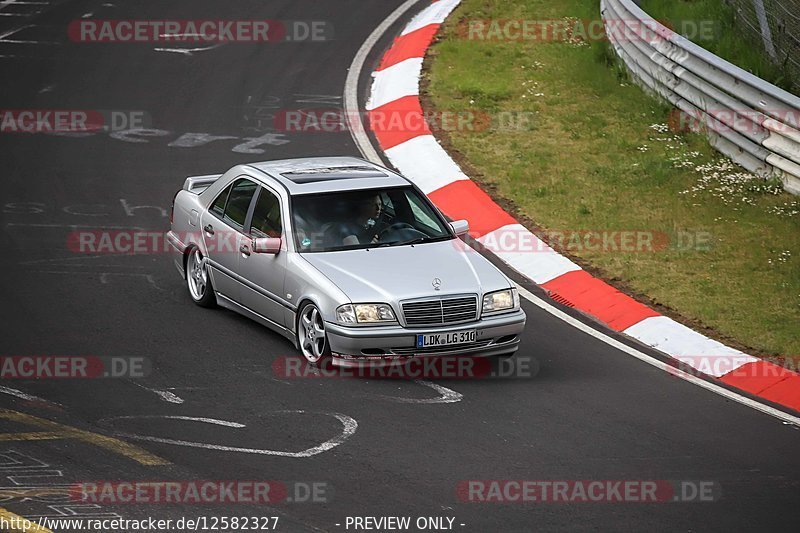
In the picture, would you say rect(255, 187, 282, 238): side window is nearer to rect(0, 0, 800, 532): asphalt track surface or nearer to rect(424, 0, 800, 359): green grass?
rect(0, 0, 800, 532): asphalt track surface

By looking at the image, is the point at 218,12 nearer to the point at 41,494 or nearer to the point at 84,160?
the point at 84,160

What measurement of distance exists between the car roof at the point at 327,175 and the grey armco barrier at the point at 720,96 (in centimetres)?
515

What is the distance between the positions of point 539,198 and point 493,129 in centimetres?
238

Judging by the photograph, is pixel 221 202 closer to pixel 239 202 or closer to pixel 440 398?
pixel 239 202

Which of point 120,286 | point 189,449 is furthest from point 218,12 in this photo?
point 189,449

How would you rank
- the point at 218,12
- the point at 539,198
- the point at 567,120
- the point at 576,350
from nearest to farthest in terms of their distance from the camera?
the point at 576,350 < the point at 539,198 < the point at 567,120 < the point at 218,12

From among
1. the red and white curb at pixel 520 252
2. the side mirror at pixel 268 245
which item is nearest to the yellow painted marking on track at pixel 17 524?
the side mirror at pixel 268 245

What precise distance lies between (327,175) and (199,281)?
163 centimetres

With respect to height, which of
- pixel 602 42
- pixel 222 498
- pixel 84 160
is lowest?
pixel 222 498

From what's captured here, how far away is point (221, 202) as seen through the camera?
40.1 ft

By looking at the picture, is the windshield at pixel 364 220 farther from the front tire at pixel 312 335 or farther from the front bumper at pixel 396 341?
the front bumper at pixel 396 341

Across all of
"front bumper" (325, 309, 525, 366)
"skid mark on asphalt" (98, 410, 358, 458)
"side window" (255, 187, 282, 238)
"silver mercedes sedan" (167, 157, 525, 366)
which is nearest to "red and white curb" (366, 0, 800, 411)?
"silver mercedes sedan" (167, 157, 525, 366)

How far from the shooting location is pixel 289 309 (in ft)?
35.4

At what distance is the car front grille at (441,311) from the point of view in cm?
1027
